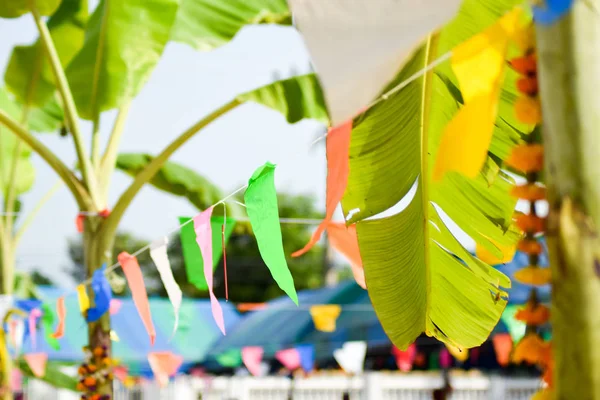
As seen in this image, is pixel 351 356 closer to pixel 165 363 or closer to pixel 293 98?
pixel 165 363

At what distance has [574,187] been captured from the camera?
47.4 inches

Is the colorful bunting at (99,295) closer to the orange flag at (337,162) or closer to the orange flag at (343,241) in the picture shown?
the orange flag at (343,241)

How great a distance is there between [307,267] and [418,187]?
121 feet

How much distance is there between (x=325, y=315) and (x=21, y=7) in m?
6.85

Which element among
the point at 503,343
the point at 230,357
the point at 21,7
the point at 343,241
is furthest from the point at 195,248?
the point at 230,357

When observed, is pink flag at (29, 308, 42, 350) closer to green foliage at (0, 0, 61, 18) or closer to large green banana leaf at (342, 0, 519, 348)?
green foliage at (0, 0, 61, 18)

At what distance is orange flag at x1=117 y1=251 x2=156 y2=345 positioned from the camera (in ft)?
12.7

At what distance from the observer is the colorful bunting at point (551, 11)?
45.8 inches

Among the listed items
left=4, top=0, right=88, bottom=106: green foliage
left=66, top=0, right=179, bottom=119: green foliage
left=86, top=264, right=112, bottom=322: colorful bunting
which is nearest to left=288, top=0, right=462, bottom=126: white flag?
left=66, top=0, right=179, bottom=119: green foliage

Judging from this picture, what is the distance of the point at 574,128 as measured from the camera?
122 cm

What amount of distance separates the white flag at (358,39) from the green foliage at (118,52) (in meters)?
3.04

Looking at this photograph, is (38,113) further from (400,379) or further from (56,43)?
(400,379)

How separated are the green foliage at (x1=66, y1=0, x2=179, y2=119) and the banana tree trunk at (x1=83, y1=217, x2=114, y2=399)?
2.44 feet

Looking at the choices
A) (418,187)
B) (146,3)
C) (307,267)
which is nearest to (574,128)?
(418,187)
